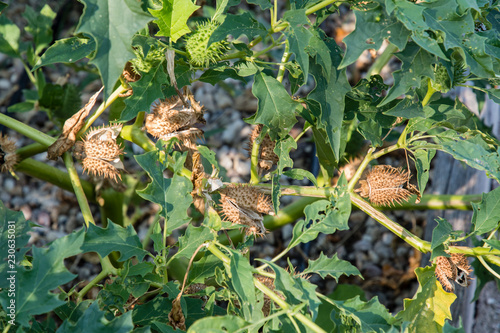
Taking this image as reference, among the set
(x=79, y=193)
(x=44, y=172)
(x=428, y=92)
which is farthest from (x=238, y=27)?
(x=44, y=172)

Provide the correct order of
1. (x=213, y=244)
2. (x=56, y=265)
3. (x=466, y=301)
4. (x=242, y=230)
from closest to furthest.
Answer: (x=56, y=265) → (x=213, y=244) → (x=242, y=230) → (x=466, y=301)

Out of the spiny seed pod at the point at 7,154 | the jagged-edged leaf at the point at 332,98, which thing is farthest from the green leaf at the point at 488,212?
the spiny seed pod at the point at 7,154

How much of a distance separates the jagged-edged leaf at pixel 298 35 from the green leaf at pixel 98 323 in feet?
1.74

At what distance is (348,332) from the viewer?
99cm

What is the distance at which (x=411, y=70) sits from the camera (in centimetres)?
91

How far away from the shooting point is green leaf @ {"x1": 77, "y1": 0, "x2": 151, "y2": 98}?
73cm

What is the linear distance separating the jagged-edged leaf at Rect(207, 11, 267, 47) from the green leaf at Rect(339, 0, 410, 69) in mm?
208

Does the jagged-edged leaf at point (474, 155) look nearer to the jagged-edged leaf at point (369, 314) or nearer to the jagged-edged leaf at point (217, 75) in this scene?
the jagged-edged leaf at point (369, 314)

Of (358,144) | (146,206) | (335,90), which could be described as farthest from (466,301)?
(146,206)

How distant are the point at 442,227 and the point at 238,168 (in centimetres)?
157

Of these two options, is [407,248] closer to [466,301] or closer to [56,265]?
[466,301]

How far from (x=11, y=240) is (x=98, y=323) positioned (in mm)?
298

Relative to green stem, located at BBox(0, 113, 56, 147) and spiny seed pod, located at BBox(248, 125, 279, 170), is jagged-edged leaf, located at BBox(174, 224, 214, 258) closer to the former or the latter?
spiny seed pod, located at BBox(248, 125, 279, 170)

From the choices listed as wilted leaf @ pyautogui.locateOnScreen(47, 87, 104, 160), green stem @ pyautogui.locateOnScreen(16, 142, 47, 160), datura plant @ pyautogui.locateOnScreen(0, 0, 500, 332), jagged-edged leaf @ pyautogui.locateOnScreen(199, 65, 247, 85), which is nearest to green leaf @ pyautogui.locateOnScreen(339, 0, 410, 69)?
datura plant @ pyautogui.locateOnScreen(0, 0, 500, 332)
